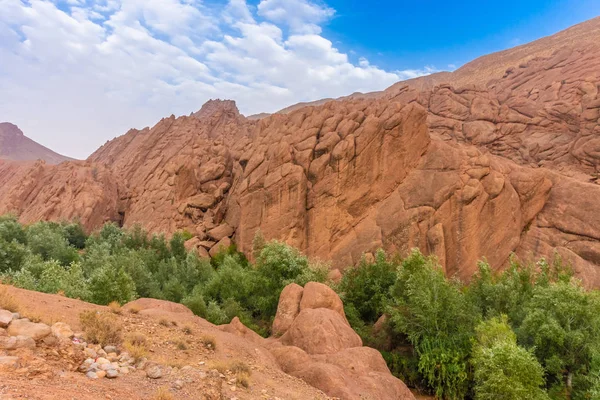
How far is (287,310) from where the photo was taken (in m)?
22.8

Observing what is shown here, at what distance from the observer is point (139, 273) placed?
32.2m

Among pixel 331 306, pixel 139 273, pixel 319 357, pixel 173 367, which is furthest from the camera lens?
pixel 139 273

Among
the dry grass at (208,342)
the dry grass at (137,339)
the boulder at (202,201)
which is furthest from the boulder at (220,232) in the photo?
the dry grass at (137,339)

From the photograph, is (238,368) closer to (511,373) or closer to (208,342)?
(208,342)

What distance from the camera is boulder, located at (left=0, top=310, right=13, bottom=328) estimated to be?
9348mm

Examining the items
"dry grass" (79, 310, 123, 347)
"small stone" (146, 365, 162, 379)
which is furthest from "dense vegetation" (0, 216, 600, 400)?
"small stone" (146, 365, 162, 379)

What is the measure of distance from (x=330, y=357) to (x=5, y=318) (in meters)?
12.3

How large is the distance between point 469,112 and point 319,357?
6833cm

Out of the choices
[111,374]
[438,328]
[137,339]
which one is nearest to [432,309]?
[438,328]

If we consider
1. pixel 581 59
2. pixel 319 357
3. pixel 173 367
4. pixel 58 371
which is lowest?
pixel 319 357

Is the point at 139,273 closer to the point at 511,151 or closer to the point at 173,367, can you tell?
the point at 173,367

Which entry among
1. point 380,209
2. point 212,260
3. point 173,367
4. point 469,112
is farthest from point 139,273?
point 469,112

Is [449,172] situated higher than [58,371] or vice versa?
[449,172]

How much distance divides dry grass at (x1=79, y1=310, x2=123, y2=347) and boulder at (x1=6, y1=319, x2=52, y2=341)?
1433mm
